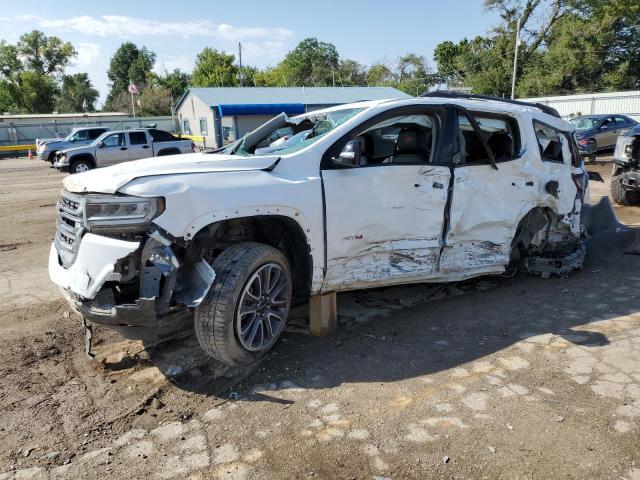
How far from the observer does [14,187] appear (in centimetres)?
1535

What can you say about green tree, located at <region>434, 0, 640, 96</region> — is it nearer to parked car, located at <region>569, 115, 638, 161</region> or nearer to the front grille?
parked car, located at <region>569, 115, 638, 161</region>

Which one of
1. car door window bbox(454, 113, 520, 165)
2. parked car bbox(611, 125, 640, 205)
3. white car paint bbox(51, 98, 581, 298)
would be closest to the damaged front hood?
white car paint bbox(51, 98, 581, 298)

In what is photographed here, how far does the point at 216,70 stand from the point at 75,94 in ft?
77.2

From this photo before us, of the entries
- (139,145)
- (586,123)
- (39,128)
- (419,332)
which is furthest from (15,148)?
(419,332)

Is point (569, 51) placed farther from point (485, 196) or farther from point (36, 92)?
point (36, 92)

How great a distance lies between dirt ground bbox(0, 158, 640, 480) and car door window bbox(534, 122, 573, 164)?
1.48 meters

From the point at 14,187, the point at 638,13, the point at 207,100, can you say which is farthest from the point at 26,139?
the point at 638,13

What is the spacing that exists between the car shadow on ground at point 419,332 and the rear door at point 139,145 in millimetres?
16551

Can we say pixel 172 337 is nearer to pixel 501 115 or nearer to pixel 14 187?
pixel 501 115

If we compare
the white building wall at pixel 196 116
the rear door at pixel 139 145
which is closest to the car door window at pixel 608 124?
the rear door at pixel 139 145

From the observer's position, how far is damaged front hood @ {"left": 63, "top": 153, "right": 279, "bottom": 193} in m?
3.21

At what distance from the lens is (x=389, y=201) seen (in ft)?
13.1

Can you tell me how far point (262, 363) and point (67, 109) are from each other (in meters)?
86.8

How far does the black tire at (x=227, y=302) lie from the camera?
10.7 ft
